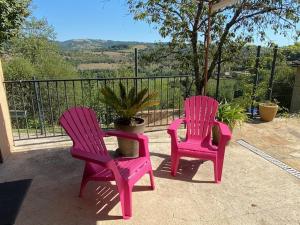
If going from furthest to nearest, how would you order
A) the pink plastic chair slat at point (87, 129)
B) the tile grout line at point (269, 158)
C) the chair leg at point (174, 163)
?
the tile grout line at point (269, 158) → the chair leg at point (174, 163) → the pink plastic chair slat at point (87, 129)

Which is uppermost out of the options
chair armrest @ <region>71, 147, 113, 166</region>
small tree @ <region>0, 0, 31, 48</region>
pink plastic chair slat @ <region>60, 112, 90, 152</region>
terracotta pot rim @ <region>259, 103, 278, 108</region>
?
small tree @ <region>0, 0, 31, 48</region>

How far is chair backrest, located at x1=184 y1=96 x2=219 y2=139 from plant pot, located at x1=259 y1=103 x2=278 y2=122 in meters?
2.22

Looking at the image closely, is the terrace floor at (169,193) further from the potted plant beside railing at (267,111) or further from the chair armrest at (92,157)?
the potted plant beside railing at (267,111)

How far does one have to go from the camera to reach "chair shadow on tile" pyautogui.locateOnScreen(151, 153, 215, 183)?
2.96m

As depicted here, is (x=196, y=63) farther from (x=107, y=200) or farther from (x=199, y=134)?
(x=107, y=200)

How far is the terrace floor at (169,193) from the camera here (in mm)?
2256

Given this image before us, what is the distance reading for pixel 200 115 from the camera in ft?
11.5

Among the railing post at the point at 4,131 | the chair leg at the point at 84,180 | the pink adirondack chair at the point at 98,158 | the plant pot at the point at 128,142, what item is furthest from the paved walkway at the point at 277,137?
the railing post at the point at 4,131

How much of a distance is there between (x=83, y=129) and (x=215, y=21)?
528 cm

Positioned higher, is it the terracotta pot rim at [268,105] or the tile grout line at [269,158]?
the terracotta pot rim at [268,105]

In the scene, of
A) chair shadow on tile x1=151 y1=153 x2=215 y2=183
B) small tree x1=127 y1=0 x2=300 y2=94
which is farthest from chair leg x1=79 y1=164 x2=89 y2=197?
small tree x1=127 y1=0 x2=300 y2=94

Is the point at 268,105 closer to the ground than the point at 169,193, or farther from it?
farther from it

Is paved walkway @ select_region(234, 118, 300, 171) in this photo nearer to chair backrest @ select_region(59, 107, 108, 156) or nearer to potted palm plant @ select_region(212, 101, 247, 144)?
potted palm plant @ select_region(212, 101, 247, 144)

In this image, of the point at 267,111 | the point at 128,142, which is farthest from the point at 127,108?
the point at 267,111
